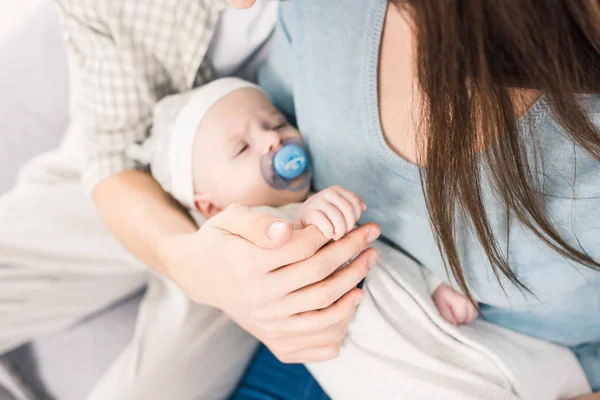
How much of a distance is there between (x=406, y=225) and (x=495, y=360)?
9.1 inches

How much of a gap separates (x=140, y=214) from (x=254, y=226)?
0.34 metres

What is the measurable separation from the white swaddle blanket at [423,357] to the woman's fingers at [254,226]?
0.24 m

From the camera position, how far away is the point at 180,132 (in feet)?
2.83

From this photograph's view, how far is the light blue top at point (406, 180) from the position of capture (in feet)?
1.94

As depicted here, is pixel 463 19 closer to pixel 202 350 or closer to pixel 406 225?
pixel 406 225

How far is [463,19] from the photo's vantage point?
437mm

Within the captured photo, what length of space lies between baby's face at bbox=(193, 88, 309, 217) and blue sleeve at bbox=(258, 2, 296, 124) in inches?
3.3

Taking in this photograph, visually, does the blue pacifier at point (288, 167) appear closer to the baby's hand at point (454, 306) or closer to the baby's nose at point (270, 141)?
the baby's nose at point (270, 141)

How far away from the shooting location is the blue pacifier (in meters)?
0.80

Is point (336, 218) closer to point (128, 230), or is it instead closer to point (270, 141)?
point (270, 141)

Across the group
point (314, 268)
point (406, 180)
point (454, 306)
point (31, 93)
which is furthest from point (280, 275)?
point (31, 93)

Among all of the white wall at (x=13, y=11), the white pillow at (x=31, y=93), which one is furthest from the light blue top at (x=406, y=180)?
the white wall at (x=13, y=11)

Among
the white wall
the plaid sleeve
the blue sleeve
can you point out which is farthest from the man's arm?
the white wall

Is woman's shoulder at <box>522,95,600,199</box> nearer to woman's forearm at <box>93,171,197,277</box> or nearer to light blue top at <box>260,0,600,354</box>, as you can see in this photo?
light blue top at <box>260,0,600,354</box>
